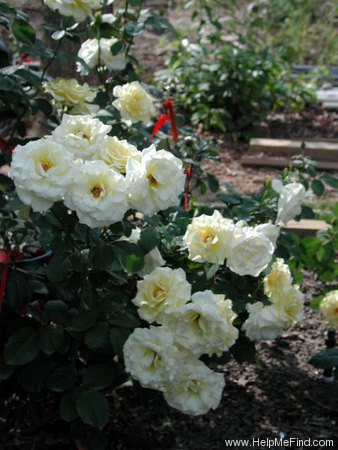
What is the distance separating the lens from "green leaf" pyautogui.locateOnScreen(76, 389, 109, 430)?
1993mm

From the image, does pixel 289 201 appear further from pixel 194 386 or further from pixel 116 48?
pixel 116 48

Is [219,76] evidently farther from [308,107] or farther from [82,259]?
[82,259]

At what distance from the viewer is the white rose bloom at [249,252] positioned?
2.01 m

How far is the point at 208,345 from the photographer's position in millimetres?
1929

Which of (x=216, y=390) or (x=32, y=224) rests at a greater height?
(x=32, y=224)

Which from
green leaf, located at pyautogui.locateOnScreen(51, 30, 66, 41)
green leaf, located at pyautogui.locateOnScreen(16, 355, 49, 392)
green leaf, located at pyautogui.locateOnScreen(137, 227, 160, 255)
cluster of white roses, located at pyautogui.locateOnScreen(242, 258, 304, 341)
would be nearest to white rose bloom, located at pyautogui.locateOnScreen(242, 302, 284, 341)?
cluster of white roses, located at pyautogui.locateOnScreen(242, 258, 304, 341)

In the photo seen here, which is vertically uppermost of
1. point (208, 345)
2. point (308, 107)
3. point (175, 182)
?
point (175, 182)

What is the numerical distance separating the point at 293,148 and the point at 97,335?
11.3 ft

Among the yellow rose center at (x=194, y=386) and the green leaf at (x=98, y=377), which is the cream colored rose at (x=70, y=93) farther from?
the yellow rose center at (x=194, y=386)

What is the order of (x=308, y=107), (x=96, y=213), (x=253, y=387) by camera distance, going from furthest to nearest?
(x=308, y=107)
(x=253, y=387)
(x=96, y=213)

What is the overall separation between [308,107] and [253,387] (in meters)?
→ 3.70

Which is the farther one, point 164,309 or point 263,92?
point 263,92

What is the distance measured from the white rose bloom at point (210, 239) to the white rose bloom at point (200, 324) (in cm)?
11

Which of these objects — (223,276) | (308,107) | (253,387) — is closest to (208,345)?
(223,276)
